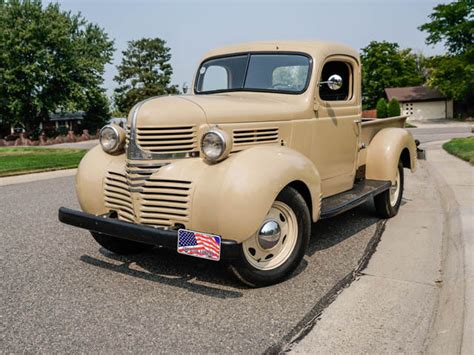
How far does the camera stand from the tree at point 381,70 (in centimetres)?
5259

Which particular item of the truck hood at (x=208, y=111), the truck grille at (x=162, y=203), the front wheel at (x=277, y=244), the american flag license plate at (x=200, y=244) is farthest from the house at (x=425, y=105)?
the american flag license plate at (x=200, y=244)

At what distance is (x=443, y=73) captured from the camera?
1500 inches

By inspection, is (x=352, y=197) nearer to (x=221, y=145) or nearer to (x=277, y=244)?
(x=277, y=244)

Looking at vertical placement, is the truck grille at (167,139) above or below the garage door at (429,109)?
below

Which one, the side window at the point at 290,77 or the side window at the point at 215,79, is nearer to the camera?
the side window at the point at 290,77

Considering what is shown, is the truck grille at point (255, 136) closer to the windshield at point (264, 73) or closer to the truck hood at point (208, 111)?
the truck hood at point (208, 111)

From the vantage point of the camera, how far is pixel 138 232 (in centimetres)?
340

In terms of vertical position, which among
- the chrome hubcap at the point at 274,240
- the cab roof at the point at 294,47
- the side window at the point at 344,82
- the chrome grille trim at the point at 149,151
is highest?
the cab roof at the point at 294,47

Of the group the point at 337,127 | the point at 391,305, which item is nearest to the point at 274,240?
the point at 391,305

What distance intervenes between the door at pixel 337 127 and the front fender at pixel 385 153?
41 centimetres

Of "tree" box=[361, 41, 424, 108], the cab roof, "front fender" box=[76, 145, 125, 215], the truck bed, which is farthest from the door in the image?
"tree" box=[361, 41, 424, 108]

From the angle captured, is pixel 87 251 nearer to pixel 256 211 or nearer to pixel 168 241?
pixel 168 241

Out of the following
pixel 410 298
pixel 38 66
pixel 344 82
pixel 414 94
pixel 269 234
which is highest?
pixel 38 66

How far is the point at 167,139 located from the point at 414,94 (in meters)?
48.9
